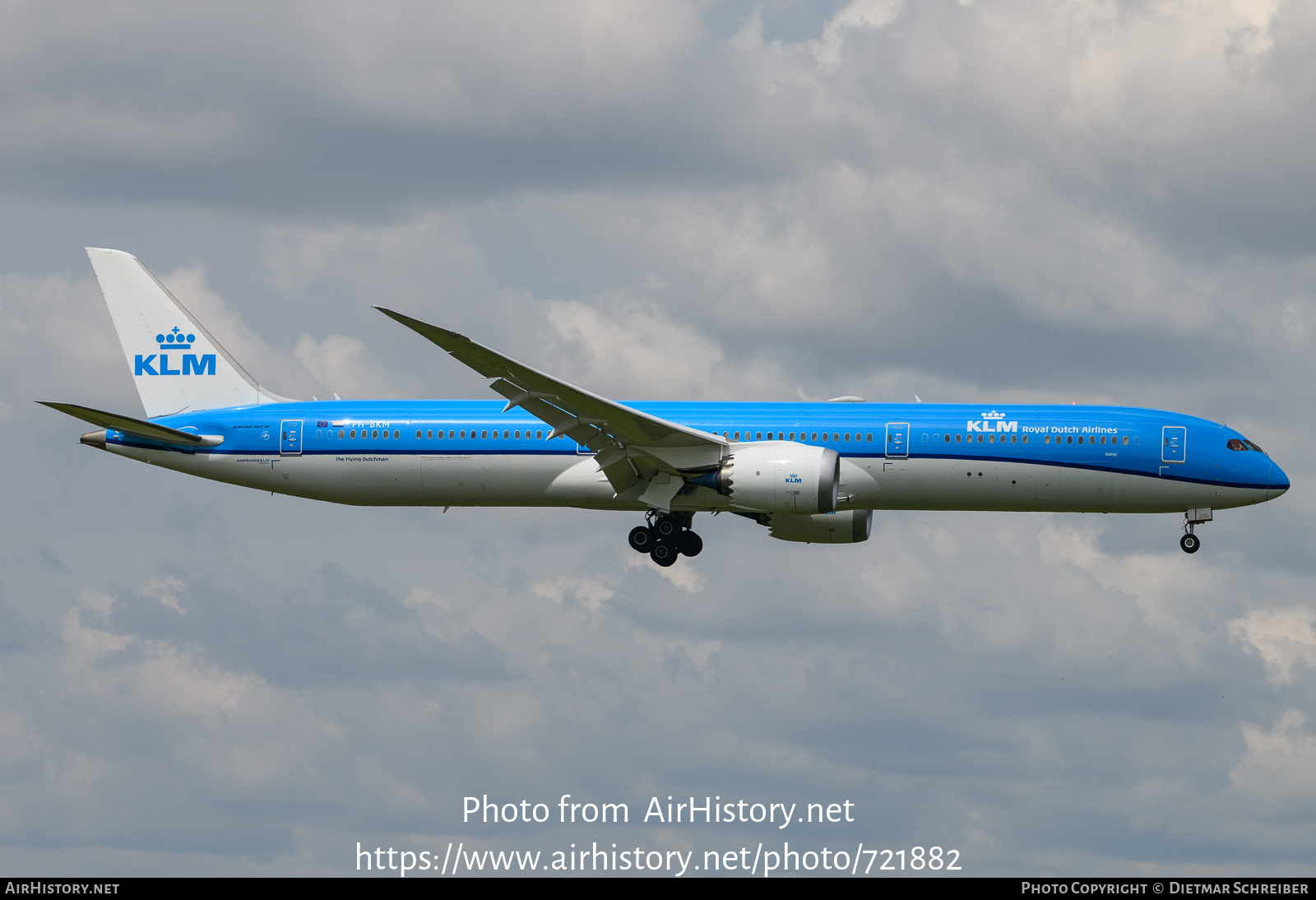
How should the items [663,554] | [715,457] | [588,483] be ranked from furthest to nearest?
[663,554], [588,483], [715,457]

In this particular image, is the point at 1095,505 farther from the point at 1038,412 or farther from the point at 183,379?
the point at 183,379

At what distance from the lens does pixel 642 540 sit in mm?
43219

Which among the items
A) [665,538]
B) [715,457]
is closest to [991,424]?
[715,457]

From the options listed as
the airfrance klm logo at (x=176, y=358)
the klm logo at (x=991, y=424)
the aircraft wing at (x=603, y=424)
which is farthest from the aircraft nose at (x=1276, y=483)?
the airfrance klm logo at (x=176, y=358)

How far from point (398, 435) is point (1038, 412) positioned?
63.7ft

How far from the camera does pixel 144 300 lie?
48750 millimetres

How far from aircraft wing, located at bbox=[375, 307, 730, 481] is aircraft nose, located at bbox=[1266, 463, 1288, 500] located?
1615 cm

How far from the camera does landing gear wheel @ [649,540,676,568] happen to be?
142 ft

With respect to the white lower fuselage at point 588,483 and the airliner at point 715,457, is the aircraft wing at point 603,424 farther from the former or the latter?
the white lower fuselage at point 588,483

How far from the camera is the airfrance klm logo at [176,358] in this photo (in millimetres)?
47500

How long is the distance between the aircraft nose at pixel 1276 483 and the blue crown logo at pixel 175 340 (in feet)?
115

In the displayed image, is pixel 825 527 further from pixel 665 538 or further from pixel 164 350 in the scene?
pixel 164 350

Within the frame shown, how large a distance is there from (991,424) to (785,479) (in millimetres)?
7296

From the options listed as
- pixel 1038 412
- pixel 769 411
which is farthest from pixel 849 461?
pixel 1038 412
